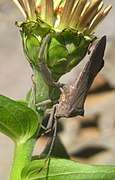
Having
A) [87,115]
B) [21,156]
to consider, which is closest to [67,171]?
[21,156]

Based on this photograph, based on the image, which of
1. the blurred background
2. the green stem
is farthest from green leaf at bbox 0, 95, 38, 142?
the blurred background

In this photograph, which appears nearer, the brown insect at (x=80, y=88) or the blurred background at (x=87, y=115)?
the brown insect at (x=80, y=88)

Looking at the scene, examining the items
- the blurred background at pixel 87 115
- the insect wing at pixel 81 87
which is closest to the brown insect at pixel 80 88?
the insect wing at pixel 81 87

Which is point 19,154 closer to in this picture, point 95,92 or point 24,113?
point 24,113

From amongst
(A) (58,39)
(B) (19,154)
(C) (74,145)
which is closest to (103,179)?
(B) (19,154)

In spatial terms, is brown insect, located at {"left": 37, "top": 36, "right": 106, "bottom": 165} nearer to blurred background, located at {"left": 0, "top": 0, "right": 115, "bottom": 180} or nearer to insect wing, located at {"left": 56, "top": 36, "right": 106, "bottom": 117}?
insect wing, located at {"left": 56, "top": 36, "right": 106, "bottom": 117}

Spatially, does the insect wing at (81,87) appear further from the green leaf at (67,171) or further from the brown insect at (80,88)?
the green leaf at (67,171)
